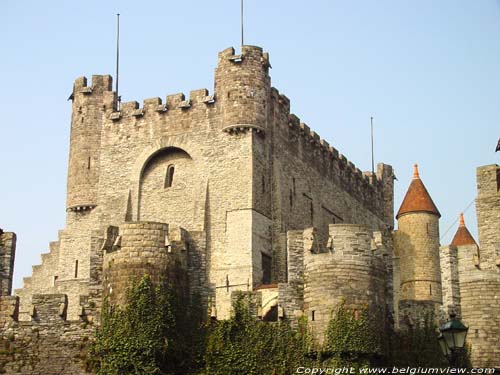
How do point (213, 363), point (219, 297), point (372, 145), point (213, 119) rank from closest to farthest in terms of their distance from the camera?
1. point (213, 363)
2. point (219, 297)
3. point (213, 119)
4. point (372, 145)

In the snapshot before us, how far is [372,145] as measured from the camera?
66250mm

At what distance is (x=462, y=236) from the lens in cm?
5800

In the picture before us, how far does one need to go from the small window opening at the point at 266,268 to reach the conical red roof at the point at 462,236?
1269 cm

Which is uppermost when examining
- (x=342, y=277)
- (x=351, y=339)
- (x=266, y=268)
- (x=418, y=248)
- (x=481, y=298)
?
(x=418, y=248)

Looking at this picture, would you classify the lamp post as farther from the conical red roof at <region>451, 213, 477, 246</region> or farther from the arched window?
the conical red roof at <region>451, 213, 477, 246</region>

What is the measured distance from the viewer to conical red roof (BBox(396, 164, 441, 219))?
5188 cm

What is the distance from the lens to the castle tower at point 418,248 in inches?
1951

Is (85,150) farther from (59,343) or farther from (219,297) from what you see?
(59,343)

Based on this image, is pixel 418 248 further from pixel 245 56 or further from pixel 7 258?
pixel 7 258

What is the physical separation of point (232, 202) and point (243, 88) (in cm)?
524

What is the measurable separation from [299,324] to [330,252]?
8.41 feet

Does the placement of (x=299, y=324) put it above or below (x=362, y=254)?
below

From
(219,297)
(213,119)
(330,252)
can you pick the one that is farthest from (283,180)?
(330,252)

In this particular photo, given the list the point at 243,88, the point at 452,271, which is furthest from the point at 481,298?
the point at 243,88
